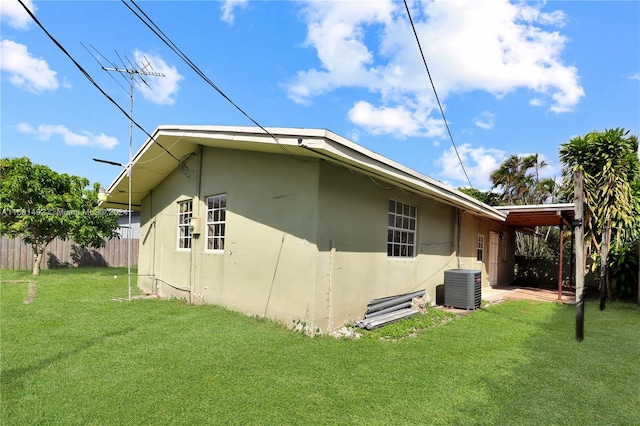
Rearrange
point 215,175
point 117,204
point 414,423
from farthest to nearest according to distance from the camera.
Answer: point 117,204 < point 215,175 < point 414,423

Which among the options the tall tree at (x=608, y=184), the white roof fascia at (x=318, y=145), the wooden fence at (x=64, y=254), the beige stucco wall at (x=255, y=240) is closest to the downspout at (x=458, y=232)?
the white roof fascia at (x=318, y=145)

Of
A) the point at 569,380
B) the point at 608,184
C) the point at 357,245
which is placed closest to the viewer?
the point at 569,380

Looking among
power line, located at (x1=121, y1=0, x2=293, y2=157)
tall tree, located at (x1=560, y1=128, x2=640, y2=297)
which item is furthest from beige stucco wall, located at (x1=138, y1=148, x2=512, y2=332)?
tall tree, located at (x1=560, y1=128, x2=640, y2=297)

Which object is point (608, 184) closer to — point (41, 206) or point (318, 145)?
point (318, 145)

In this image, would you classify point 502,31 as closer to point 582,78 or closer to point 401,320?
point 582,78

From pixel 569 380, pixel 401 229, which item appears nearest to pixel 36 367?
pixel 569 380

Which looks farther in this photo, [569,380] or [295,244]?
[295,244]

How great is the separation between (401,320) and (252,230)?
3389mm

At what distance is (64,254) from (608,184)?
21.3 metres

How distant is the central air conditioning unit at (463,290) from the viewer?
28.5 feet

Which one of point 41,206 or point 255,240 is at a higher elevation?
point 41,206

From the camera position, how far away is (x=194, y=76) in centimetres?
518

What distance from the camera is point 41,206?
43.7 feet

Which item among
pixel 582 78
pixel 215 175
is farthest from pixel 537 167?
pixel 215 175
